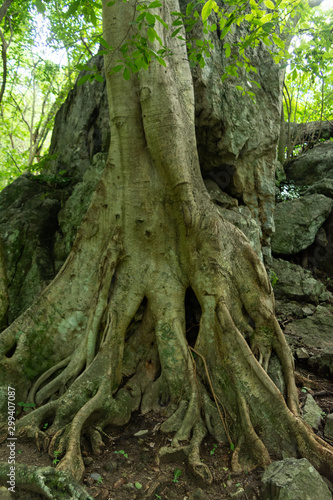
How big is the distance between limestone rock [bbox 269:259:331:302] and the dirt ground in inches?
139

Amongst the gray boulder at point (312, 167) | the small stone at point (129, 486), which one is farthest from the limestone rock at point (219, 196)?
the gray boulder at point (312, 167)

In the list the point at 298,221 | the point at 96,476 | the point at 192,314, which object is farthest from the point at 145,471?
the point at 298,221

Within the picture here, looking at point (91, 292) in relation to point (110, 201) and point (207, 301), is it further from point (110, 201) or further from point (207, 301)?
point (207, 301)

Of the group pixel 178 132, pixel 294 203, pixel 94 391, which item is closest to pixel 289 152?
pixel 294 203

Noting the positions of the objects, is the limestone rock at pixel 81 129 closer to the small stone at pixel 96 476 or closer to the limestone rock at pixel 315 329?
the limestone rock at pixel 315 329

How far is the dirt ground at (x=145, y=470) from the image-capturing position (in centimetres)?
250

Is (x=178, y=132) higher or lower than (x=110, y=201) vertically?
higher

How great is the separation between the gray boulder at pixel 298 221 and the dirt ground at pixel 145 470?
5128 mm

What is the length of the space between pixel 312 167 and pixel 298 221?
270 centimetres

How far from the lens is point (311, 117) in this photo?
1242 cm

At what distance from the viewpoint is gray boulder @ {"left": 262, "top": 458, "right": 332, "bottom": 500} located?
223cm

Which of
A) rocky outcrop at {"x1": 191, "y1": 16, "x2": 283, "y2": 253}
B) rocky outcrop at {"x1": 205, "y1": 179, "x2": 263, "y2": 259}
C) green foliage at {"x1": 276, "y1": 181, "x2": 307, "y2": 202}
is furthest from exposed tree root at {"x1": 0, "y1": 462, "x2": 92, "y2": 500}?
green foliage at {"x1": 276, "y1": 181, "x2": 307, "y2": 202}

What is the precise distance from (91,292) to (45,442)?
1672 millimetres

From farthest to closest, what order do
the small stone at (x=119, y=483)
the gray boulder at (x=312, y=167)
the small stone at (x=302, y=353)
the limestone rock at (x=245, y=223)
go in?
the gray boulder at (x=312, y=167), the limestone rock at (x=245, y=223), the small stone at (x=302, y=353), the small stone at (x=119, y=483)
